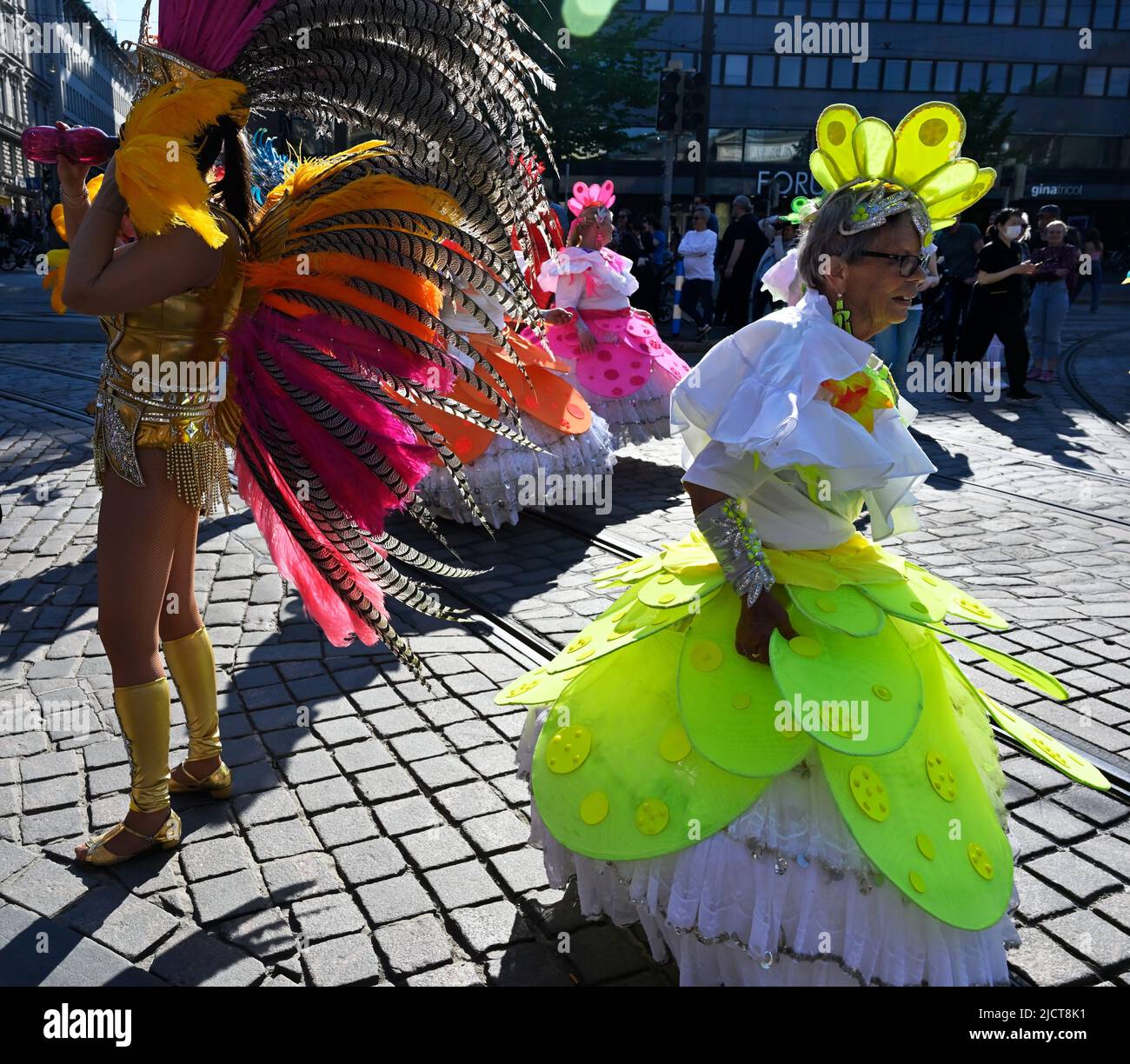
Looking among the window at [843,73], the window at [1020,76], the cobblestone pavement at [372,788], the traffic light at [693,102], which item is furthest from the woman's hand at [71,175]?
the window at [1020,76]

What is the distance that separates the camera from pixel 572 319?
7.77 meters

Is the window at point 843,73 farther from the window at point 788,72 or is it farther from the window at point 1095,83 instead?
the window at point 1095,83

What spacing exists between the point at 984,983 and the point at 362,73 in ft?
8.38

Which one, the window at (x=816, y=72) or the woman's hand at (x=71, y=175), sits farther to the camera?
the window at (x=816, y=72)

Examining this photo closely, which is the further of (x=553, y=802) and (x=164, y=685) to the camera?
(x=164, y=685)

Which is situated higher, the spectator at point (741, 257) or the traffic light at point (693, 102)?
the traffic light at point (693, 102)

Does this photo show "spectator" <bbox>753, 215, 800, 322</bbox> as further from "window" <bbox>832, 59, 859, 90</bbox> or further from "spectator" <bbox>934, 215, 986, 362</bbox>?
"window" <bbox>832, 59, 859, 90</bbox>

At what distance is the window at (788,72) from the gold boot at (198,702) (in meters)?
44.8

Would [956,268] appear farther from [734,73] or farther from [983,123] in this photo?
[734,73]

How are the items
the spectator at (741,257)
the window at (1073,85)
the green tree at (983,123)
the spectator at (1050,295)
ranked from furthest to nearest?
the window at (1073,85)
the green tree at (983,123)
the spectator at (741,257)
the spectator at (1050,295)

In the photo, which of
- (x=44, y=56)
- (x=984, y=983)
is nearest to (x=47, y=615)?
(x=984, y=983)

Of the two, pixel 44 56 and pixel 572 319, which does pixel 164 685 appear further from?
pixel 44 56

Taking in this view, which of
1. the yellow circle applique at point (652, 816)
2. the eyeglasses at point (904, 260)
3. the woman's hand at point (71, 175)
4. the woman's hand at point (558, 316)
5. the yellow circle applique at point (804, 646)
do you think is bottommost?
the yellow circle applique at point (652, 816)

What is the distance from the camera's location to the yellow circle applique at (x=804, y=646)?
213 cm
